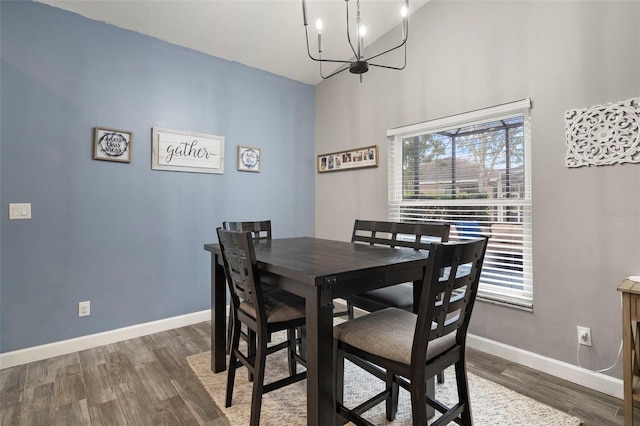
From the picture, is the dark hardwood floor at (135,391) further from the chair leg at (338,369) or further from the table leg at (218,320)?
the chair leg at (338,369)

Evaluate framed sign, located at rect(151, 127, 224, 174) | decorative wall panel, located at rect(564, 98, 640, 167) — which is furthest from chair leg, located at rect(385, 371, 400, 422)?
framed sign, located at rect(151, 127, 224, 174)

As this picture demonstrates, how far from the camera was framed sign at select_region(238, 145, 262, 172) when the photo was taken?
3.50 metres

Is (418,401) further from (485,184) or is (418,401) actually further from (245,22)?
(245,22)

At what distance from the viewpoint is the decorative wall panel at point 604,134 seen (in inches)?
74.1

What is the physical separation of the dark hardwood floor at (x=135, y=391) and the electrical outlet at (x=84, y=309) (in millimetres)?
290

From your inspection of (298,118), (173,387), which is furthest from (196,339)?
(298,118)

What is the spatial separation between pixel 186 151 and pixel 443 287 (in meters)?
2.73

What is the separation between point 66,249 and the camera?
2545 millimetres

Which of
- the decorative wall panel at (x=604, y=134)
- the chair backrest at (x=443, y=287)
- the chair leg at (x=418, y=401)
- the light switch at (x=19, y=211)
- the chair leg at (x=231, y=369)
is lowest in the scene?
the chair leg at (x=231, y=369)

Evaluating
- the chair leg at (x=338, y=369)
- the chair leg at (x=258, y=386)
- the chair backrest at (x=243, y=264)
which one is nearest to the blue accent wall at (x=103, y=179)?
the chair backrest at (x=243, y=264)

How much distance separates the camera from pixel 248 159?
140 inches

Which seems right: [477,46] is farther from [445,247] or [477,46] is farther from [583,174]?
[445,247]

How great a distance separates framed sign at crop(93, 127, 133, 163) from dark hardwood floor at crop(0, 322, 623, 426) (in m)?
1.56

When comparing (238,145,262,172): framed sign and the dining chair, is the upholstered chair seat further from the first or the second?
(238,145,262,172): framed sign
